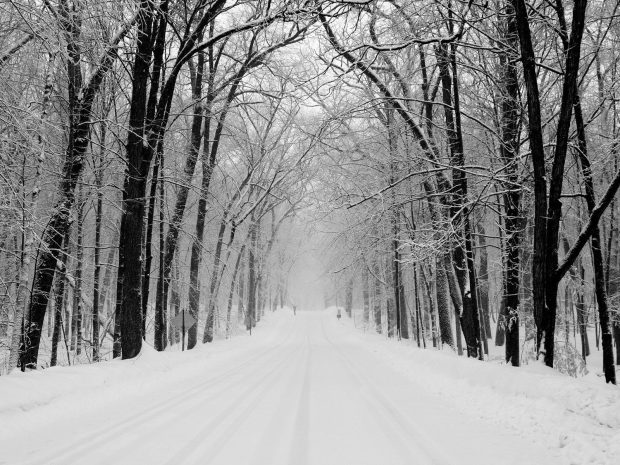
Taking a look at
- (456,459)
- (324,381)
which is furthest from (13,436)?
(324,381)

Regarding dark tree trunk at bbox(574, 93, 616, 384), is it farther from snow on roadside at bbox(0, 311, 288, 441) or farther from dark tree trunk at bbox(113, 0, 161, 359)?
dark tree trunk at bbox(113, 0, 161, 359)

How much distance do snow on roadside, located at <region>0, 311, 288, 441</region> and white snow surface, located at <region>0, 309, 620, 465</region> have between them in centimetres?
3

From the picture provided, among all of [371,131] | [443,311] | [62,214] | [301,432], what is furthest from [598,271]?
[62,214]

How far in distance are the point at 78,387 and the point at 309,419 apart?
4.31 meters

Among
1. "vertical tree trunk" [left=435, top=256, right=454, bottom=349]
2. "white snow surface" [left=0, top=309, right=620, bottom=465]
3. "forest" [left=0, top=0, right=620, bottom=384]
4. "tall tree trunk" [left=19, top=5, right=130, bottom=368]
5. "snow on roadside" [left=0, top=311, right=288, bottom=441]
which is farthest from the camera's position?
"vertical tree trunk" [left=435, top=256, right=454, bottom=349]

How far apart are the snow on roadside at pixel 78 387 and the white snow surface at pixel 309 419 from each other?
1.1 inches

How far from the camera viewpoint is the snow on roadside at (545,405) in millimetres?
4716

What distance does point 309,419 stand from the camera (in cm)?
626

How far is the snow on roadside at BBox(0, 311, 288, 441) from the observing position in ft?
19.7

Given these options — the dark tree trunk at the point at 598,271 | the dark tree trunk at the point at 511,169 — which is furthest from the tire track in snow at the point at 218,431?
the dark tree trunk at the point at 598,271

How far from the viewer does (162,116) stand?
11.8 m

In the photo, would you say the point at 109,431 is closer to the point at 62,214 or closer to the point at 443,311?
the point at 62,214

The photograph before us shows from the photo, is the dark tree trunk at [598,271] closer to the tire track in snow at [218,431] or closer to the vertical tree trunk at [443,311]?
the vertical tree trunk at [443,311]

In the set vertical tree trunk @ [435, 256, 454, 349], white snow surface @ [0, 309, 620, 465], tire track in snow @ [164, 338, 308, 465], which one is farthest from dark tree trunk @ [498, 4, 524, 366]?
tire track in snow @ [164, 338, 308, 465]
